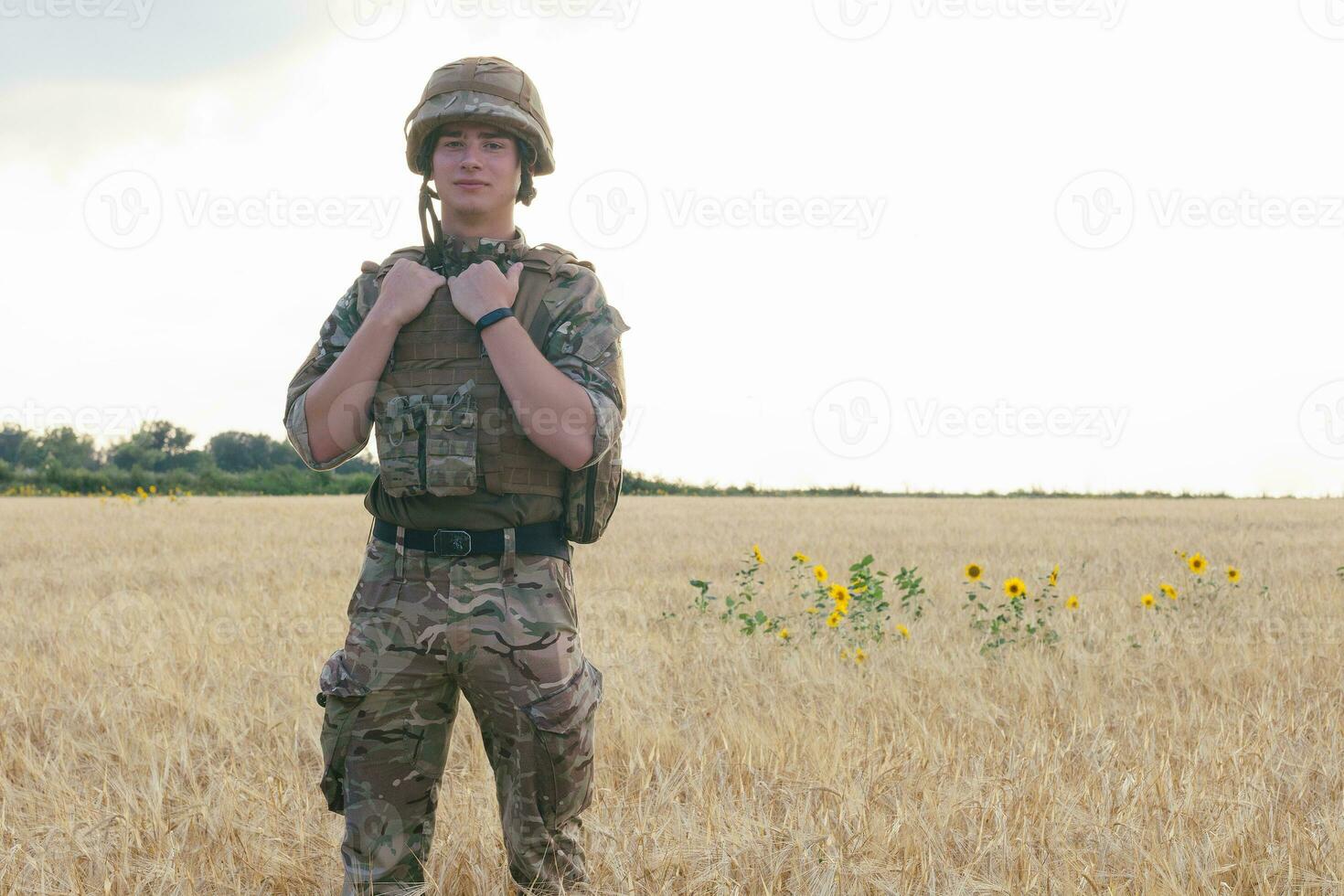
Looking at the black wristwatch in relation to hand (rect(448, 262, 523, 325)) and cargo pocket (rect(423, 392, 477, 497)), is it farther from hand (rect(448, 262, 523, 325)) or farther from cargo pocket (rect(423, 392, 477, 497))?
cargo pocket (rect(423, 392, 477, 497))

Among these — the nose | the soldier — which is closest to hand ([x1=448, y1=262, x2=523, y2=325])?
the soldier

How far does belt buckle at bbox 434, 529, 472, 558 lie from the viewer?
2562 millimetres

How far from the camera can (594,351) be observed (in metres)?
2.62

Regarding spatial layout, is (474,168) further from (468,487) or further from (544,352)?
(468,487)

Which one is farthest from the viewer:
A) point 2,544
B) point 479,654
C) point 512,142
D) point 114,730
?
point 2,544

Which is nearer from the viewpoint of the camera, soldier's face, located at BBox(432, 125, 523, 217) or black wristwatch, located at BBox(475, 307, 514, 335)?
black wristwatch, located at BBox(475, 307, 514, 335)

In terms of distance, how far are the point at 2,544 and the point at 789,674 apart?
45.3 feet

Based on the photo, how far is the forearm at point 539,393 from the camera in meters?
2.42

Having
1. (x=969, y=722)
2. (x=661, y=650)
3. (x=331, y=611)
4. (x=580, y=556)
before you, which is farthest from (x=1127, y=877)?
(x=580, y=556)

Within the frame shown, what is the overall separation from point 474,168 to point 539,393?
0.70 m

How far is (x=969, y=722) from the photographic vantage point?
4.74 meters

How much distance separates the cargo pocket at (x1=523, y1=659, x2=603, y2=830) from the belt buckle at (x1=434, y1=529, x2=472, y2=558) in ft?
1.43

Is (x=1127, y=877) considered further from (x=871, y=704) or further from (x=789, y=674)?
(x=789, y=674)

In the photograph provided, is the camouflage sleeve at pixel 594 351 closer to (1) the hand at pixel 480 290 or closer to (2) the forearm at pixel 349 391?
(1) the hand at pixel 480 290
